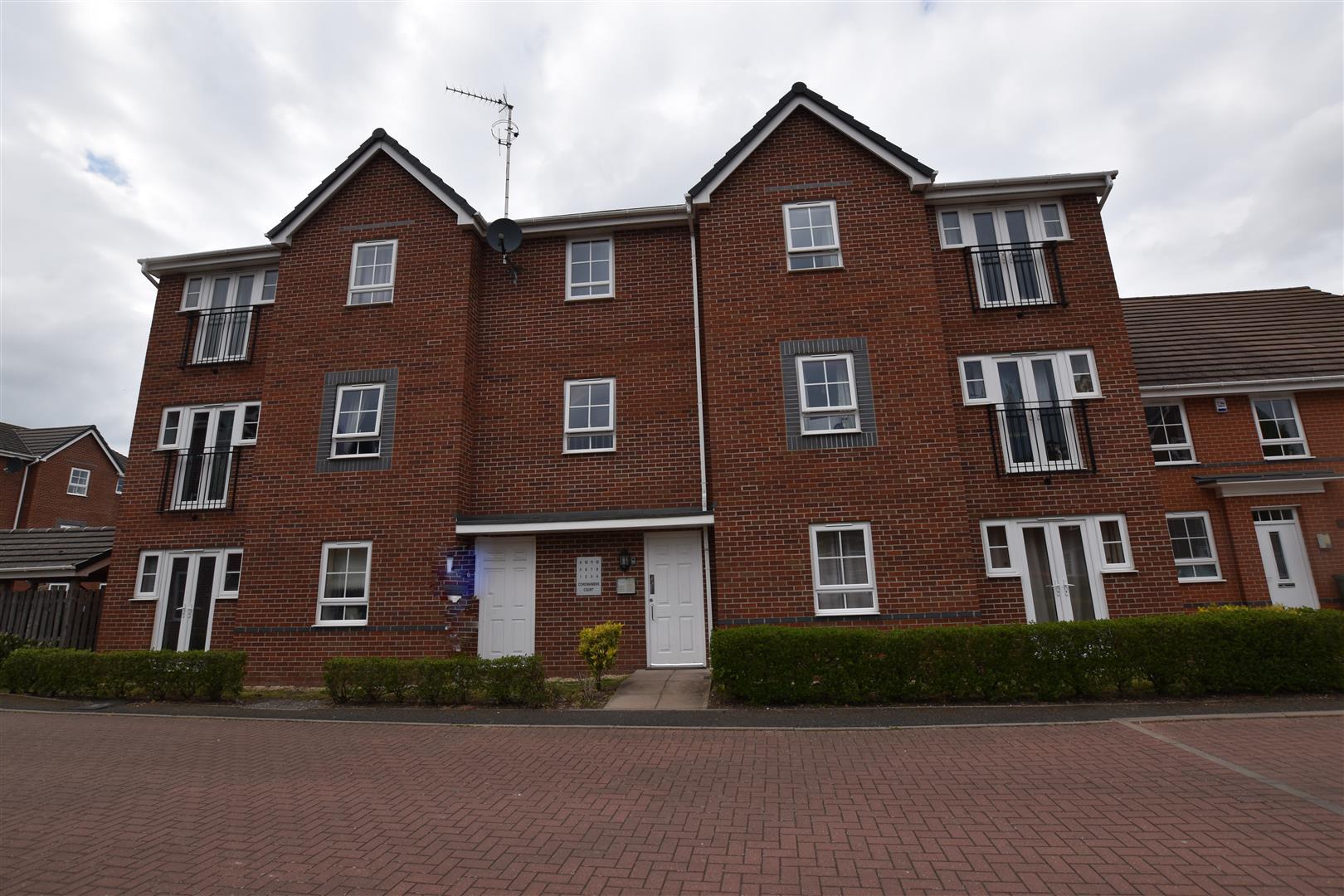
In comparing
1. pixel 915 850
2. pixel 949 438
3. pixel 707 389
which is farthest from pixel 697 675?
pixel 915 850

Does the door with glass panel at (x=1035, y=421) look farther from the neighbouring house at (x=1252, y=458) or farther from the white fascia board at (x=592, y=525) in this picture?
the white fascia board at (x=592, y=525)

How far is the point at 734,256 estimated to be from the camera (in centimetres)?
1190

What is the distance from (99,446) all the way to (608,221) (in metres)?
28.3

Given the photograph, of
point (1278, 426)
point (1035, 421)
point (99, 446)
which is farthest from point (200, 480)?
point (1278, 426)

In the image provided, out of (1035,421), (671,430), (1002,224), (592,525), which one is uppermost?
(1002,224)

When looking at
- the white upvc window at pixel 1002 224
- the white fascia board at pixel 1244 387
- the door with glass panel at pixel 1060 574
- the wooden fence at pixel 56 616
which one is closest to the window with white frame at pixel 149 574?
the wooden fence at pixel 56 616

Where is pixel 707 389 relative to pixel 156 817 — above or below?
above

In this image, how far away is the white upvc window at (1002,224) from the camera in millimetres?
12609

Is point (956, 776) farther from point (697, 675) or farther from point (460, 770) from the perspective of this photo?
point (697, 675)

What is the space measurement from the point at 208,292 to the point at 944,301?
15.9m

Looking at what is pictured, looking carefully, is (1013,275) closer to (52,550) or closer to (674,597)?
(674,597)

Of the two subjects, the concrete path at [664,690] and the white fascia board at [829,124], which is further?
the white fascia board at [829,124]

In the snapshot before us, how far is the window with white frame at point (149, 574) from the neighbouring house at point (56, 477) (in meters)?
13.5

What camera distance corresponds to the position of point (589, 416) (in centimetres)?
1241
